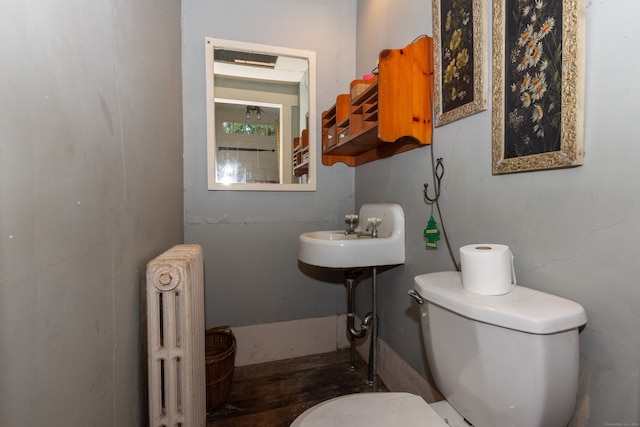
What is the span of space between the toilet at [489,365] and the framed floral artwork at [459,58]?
2.00ft

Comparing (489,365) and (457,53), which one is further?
(457,53)

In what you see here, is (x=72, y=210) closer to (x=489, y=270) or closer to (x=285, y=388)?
(x=489, y=270)

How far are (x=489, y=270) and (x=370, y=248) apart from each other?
2.24ft

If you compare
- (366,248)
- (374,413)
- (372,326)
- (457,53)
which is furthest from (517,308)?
(372,326)

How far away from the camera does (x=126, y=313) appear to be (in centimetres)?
84

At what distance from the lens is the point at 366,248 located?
55.1 inches

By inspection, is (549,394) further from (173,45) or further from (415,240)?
(173,45)

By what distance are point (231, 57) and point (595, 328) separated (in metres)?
2.04

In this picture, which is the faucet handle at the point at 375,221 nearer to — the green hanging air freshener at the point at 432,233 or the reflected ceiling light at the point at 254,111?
the green hanging air freshener at the point at 432,233

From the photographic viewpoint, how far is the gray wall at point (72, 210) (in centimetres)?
43

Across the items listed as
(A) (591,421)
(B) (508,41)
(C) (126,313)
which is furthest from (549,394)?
(C) (126,313)

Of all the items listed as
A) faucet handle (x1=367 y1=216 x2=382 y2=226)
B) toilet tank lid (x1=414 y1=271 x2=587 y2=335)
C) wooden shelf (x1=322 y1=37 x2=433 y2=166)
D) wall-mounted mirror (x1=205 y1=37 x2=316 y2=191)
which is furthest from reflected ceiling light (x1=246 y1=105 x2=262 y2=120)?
toilet tank lid (x1=414 y1=271 x2=587 y2=335)

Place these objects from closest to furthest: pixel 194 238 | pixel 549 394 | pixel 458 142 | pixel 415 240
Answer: pixel 549 394 < pixel 458 142 < pixel 415 240 < pixel 194 238

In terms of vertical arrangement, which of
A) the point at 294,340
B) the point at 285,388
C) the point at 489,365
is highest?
the point at 489,365
